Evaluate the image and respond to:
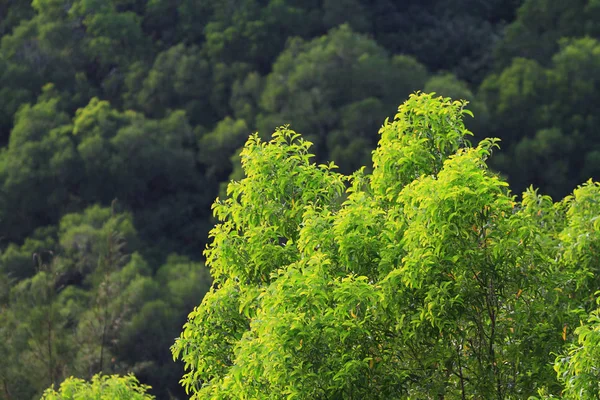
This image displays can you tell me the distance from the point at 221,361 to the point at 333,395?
216 centimetres

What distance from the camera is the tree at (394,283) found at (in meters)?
9.97

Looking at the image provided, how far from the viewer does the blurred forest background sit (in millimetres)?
56969

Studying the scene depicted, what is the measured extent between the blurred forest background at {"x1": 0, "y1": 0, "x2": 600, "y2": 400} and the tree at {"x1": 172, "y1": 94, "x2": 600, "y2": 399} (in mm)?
36109

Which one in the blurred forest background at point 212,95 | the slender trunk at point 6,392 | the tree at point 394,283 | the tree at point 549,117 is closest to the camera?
the tree at point 394,283

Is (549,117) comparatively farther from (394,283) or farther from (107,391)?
(394,283)

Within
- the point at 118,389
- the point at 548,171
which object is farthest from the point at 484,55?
the point at 118,389

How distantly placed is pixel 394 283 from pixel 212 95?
5603 cm

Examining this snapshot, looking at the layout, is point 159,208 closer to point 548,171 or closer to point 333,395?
point 548,171

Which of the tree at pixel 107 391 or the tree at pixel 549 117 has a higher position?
the tree at pixel 549 117

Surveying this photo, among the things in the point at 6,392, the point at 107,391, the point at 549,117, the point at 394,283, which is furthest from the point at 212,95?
the point at 394,283

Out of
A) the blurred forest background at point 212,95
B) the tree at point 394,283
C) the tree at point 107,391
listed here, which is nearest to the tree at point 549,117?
the blurred forest background at point 212,95

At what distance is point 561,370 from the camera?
8930mm

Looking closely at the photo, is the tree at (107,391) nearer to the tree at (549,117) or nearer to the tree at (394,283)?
the tree at (394,283)

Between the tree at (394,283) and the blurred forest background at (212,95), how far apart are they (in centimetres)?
3611
